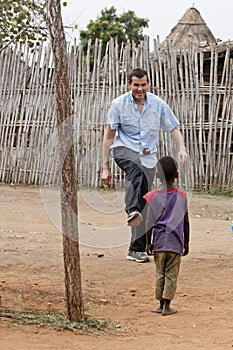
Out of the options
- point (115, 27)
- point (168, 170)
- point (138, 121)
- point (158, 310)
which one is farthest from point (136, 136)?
point (115, 27)

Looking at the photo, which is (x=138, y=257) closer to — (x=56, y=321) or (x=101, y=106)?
(x=56, y=321)

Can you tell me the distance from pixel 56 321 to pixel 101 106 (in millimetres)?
7492

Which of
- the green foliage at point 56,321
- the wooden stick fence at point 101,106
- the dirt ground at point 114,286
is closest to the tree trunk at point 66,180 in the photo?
the green foliage at point 56,321

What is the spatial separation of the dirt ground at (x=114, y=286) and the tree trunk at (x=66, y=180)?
25 cm

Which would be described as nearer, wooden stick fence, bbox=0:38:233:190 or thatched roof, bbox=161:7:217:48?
wooden stick fence, bbox=0:38:233:190

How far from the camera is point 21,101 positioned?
12453mm

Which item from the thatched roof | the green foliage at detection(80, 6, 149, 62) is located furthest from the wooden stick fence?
the green foliage at detection(80, 6, 149, 62)

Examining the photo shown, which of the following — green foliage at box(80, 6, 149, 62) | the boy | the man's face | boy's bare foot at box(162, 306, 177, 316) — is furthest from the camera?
green foliage at box(80, 6, 149, 62)

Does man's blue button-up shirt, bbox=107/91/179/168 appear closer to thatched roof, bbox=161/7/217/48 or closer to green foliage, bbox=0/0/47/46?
green foliage, bbox=0/0/47/46

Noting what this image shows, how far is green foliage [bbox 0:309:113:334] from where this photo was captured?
13.8 ft

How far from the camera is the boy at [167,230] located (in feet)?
15.7

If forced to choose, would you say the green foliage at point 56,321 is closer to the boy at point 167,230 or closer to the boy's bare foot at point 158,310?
the boy's bare foot at point 158,310

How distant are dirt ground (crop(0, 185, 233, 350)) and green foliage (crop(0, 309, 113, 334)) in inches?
2.6

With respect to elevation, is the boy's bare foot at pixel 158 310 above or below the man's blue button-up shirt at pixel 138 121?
below
